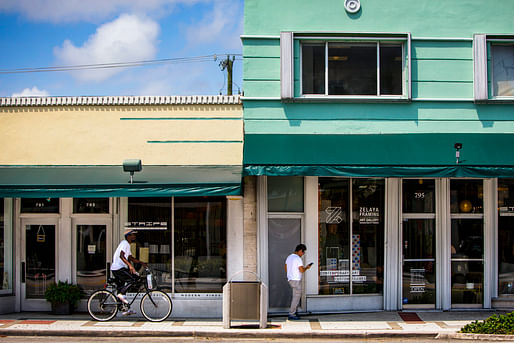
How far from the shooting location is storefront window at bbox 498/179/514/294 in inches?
507

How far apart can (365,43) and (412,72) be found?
48.8 inches

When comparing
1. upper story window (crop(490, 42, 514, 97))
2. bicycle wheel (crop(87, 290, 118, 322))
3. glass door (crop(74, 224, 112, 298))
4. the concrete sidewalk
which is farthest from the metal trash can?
upper story window (crop(490, 42, 514, 97))

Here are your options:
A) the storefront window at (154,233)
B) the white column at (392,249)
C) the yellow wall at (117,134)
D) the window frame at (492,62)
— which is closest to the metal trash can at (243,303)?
the storefront window at (154,233)

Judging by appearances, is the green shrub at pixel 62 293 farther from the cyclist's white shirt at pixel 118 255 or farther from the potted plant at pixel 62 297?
the cyclist's white shirt at pixel 118 255

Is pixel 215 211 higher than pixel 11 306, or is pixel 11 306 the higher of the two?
pixel 215 211

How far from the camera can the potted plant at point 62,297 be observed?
12.3 metres

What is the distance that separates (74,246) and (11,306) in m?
1.92

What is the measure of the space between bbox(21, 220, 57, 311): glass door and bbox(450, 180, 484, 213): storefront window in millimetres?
9115

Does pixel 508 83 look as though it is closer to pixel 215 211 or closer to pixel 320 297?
pixel 320 297

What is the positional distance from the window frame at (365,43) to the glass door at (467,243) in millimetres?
2478

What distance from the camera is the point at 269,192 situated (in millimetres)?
12656

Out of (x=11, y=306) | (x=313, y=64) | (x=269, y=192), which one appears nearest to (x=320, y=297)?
(x=269, y=192)

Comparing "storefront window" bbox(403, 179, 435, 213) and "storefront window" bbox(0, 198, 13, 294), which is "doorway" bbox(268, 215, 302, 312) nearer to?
"storefront window" bbox(403, 179, 435, 213)

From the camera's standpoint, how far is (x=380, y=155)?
11680mm
